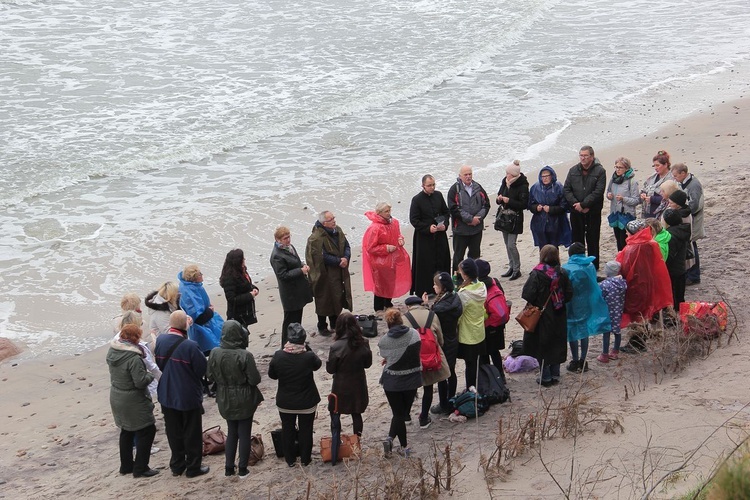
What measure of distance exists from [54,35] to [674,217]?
23522 mm

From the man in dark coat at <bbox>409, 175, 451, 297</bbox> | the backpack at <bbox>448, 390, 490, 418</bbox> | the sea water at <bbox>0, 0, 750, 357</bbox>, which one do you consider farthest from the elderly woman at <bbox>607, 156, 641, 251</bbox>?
the sea water at <bbox>0, 0, 750, 357</bbox>

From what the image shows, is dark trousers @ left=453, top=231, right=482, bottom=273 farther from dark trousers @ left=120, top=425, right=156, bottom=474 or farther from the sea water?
dark trousers @ left=120, top=425, right=156, bottom=474

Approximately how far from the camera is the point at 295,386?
741 centimetres

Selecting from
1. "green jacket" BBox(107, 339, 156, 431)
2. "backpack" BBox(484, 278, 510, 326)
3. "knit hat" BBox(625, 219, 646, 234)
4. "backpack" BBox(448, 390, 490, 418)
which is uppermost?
"knit hat" BBox(625, 219, 646, 234)

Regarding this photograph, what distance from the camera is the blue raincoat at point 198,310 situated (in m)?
9.10

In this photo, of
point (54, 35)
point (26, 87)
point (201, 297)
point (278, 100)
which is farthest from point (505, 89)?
point (201, 297)

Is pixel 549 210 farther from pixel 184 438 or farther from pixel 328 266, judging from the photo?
pixel 184 438

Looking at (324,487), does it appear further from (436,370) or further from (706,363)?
(706,363)

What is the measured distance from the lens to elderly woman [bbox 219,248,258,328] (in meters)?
9.42

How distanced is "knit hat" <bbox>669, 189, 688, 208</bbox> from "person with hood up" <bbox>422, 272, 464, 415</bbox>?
9.76ft

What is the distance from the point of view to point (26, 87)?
23344mm

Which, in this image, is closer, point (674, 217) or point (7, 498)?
point (7, 498)

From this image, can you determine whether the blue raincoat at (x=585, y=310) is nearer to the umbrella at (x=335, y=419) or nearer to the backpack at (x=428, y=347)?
the backpack at (x=428, y=347)

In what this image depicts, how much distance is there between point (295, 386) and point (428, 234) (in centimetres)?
407
